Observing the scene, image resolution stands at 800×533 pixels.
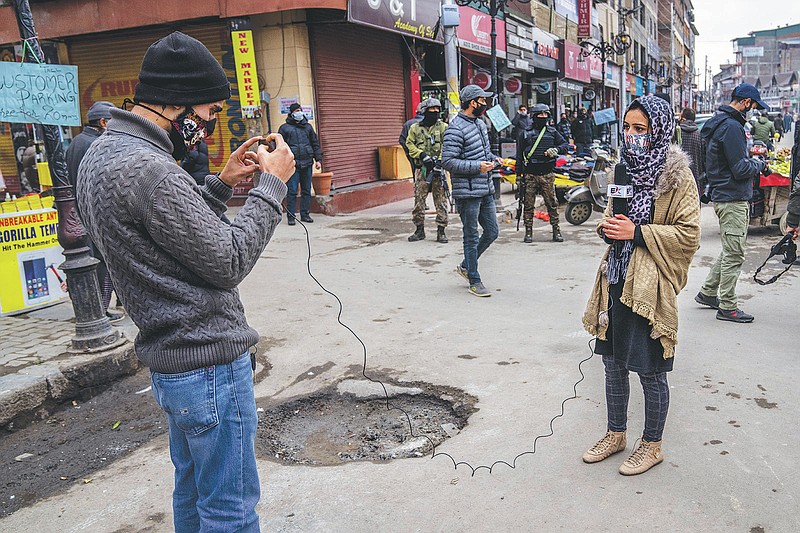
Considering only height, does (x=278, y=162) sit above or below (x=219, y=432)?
above

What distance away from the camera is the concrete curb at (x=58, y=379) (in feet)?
14.8

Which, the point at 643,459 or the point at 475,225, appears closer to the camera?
the point at 643,459

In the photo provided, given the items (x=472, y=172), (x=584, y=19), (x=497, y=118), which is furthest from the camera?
(x=584, y=19)

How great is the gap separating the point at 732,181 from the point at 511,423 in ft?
10.8

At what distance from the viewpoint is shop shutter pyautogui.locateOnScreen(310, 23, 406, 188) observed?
13.6 meters

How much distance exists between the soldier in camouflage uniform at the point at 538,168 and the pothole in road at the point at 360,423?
5910 mm

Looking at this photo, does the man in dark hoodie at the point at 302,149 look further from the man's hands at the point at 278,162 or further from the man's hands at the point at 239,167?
the man's hands at the point at 278,162

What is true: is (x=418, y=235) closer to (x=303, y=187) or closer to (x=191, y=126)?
(x=303, y=187)

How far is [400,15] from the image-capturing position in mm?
14086

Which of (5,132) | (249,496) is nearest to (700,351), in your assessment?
(249,496)

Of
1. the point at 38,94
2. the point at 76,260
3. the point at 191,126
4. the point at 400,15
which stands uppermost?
the point at 400,15

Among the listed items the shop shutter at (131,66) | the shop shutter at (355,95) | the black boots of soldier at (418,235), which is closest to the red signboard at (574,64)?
the shop shutter at (355,95)

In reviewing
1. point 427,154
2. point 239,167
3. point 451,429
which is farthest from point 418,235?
point 239,167

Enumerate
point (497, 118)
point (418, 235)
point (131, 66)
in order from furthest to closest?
point (131, 66) < point (497, 118) < point (418, 235)
